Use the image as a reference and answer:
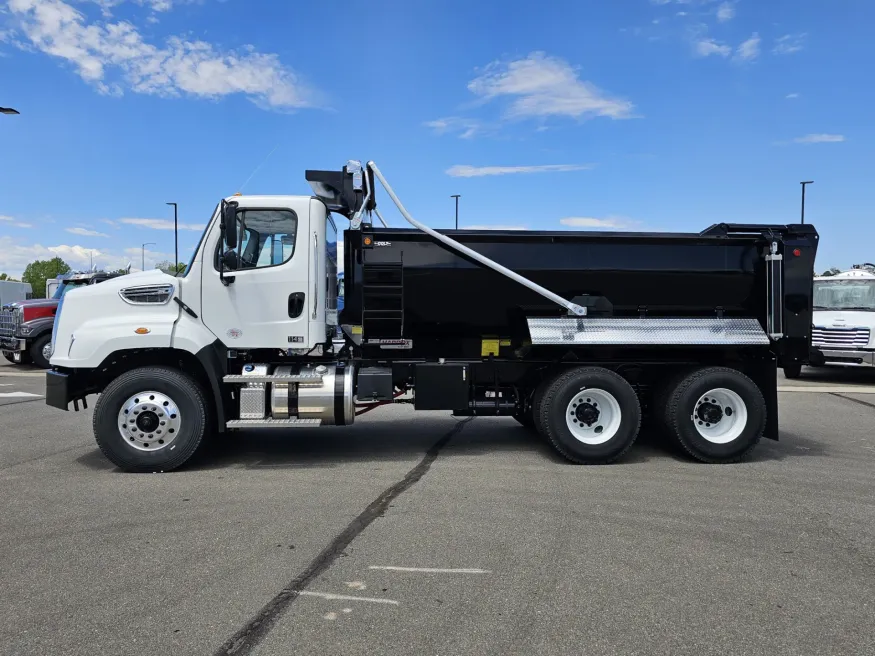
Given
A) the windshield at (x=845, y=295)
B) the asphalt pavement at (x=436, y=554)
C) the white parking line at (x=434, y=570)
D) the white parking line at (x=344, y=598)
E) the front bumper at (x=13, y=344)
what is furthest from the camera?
the front bumper at (x=13, y=344)

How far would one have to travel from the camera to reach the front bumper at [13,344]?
16.5 m

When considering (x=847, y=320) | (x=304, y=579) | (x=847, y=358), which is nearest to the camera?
(x=304, y=579)

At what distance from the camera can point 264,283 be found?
678 cm

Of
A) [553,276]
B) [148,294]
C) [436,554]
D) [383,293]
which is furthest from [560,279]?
[148,294]

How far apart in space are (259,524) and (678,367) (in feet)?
15.8

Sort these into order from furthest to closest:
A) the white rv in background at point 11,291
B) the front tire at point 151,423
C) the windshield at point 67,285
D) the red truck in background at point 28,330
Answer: the white rv in background at point 11,291 → the windshield at point 67,285 → the red truck in background at point 28,330 → the front tire at point 151,423

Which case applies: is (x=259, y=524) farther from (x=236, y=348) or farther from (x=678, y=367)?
(x=678, y=367)

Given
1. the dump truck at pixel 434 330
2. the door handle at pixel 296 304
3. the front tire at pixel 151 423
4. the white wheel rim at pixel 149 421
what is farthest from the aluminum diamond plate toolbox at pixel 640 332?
the white wheel rim at pixel 149 421

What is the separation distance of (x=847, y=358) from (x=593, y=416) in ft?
33.7

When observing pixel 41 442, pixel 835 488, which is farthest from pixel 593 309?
pixel 41 442

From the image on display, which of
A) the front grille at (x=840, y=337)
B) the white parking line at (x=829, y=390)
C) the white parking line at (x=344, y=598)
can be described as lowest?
the white parking line at (x=344, y=598)

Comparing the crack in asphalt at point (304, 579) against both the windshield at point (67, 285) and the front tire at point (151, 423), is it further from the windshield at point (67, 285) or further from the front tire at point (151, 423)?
Answer: the windshield at point (67, 285)

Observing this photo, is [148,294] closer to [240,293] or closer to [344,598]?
[240,293]

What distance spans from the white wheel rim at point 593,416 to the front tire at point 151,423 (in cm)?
379
